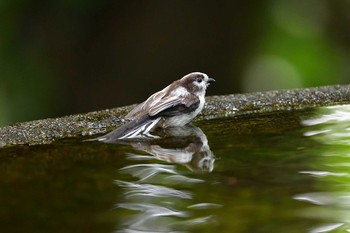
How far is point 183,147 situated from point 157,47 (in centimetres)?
439

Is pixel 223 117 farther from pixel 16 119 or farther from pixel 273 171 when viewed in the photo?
pixel 16 119

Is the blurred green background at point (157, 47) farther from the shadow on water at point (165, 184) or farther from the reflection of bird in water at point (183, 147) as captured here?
the shadow on water at point (165, 184)

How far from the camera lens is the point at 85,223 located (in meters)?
1.87

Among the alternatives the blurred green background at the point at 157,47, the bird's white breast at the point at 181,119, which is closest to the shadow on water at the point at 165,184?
the bird's white breast at the point at 181,119

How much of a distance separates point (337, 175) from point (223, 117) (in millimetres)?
1144

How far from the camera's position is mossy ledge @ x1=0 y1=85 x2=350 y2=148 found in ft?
9.66

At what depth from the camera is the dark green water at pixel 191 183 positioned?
1.88 metres

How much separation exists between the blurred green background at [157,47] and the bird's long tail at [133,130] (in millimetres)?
3498

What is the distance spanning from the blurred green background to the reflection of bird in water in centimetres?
359

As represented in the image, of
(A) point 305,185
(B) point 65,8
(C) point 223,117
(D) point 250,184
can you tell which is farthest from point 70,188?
(B) point 65,8

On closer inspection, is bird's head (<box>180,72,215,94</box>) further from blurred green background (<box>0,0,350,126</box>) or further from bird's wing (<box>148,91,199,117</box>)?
blurred green background (<box>0,0,350,126</box>)

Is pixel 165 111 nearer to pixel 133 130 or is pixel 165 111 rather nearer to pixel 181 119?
pixel 181 119

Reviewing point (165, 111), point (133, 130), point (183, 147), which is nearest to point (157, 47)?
point (165, 111)

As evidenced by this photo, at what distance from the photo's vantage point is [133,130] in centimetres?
302
